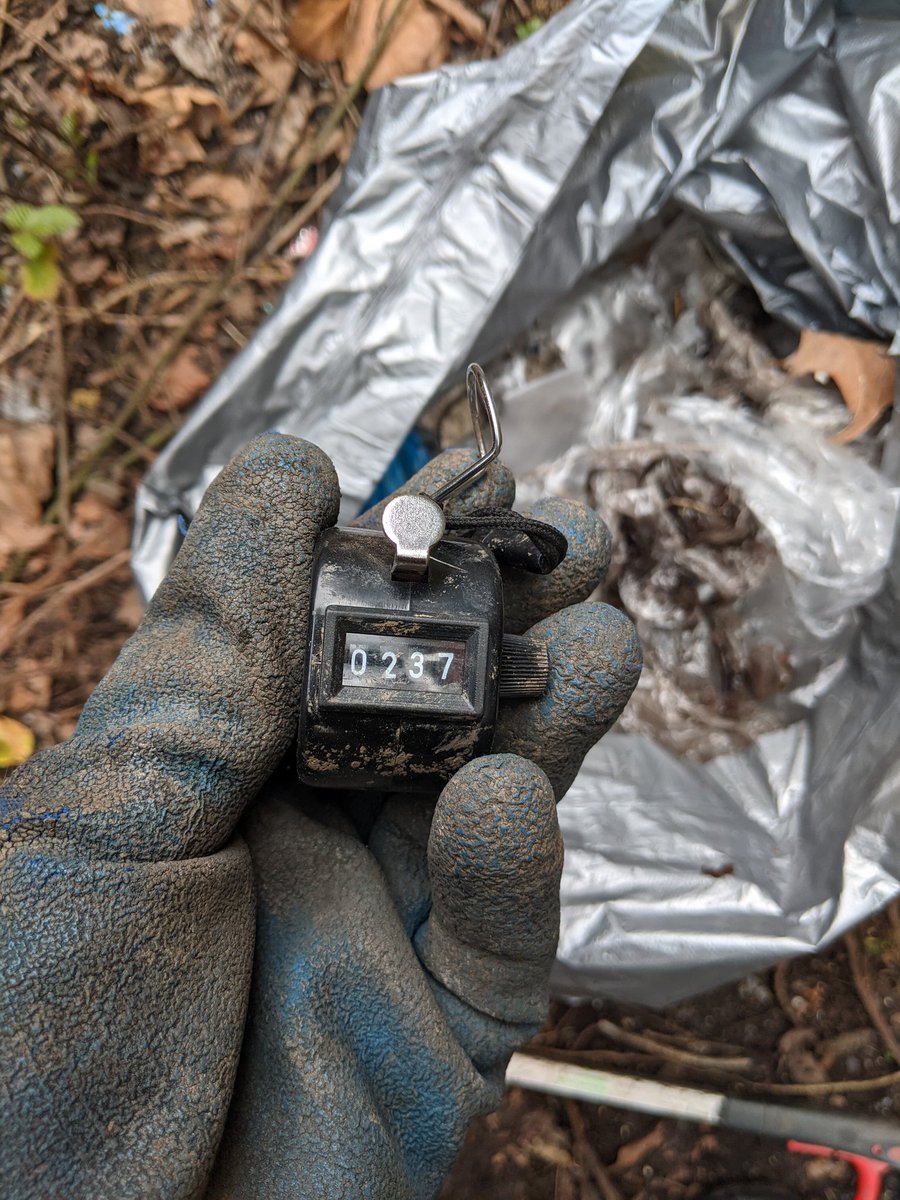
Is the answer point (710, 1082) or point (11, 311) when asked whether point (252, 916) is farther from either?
point (11, 311)

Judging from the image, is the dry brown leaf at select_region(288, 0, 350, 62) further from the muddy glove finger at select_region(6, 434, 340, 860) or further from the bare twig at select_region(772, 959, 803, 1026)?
the bare twig at select_region(772, 959, 803, 1026)

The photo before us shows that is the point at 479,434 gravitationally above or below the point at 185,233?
above

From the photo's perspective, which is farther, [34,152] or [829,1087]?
[34,152]

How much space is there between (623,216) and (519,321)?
223mm

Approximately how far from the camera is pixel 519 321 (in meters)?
1.44

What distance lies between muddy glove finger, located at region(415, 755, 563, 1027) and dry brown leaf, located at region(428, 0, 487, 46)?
1354 mm

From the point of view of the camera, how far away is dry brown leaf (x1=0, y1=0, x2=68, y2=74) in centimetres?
146

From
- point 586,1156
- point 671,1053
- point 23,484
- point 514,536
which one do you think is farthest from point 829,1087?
point 23,484

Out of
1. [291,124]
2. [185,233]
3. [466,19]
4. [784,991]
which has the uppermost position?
[466,19]

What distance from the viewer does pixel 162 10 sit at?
1481 mm

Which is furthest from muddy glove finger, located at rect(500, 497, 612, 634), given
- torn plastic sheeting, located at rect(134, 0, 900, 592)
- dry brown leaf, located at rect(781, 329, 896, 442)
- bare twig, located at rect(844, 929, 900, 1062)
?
bare twig, located at rect(844, 929, 900, 1062)

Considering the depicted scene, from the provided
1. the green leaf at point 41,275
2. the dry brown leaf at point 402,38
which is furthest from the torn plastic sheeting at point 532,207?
the green leaf at point 41,275

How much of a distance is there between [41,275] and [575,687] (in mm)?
1183

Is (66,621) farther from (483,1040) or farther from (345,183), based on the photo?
(483,1040)
